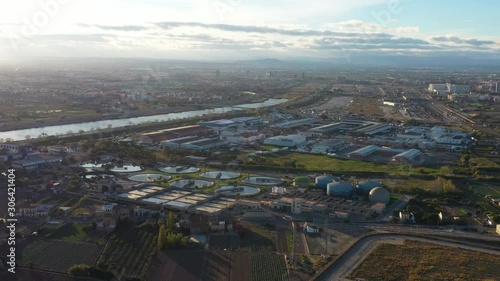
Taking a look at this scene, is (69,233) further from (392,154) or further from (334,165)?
(392,154)

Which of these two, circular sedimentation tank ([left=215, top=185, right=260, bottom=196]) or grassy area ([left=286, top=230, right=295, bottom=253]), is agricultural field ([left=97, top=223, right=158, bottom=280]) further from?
circular sedimentation tank ([left=215, top=185, right=260, bottom=196])

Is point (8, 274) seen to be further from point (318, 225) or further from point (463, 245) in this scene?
point (463, 245)

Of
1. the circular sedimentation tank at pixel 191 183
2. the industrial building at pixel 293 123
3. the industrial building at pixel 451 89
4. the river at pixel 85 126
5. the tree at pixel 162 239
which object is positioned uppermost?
the industrial building at pixel 451 89

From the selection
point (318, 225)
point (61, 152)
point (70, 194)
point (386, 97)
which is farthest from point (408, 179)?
point (386, 97)

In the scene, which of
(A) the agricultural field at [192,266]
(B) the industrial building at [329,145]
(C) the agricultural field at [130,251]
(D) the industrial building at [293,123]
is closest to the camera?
(A) the agricultural field at [192,266]

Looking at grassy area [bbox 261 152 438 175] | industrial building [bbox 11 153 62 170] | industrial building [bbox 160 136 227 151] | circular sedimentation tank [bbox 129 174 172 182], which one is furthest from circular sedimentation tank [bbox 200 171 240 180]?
industrial building [bbox 11 153 62 170]

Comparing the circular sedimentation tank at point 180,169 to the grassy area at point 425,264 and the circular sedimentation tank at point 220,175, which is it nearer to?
the circular sedimentation tank at point 220,175

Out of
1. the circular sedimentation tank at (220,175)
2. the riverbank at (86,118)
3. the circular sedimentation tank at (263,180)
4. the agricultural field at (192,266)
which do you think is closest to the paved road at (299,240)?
the agricultural field at (192,266)

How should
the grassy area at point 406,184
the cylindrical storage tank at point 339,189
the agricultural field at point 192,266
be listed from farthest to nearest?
the grassy area at point 406,184
the cylindrical storage tank at point 339,189
the agricultural field at point 192,266
